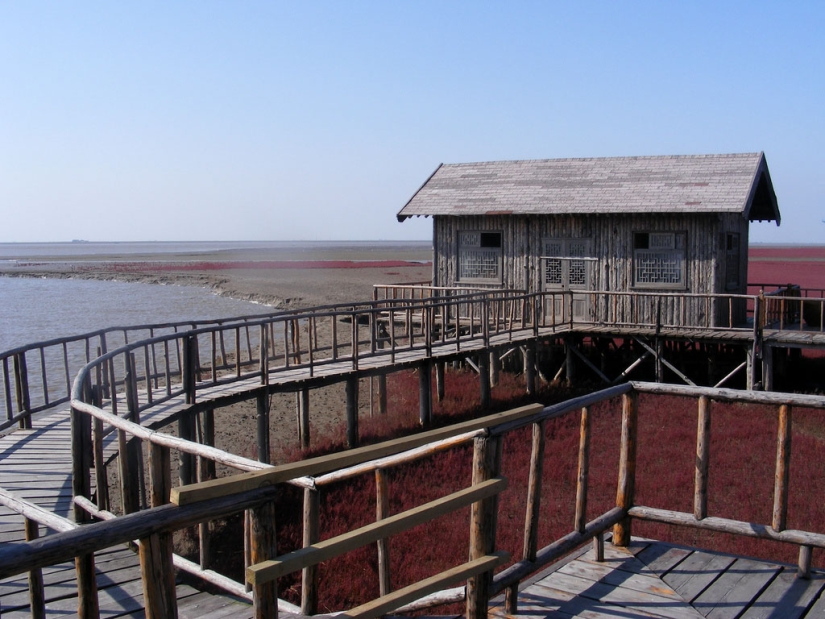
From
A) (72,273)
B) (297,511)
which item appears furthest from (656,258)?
(72,273)

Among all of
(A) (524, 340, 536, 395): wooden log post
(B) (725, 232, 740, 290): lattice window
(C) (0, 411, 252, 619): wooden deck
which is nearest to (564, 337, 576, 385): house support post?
(A) (524, 340, 536, 395): wooden log post

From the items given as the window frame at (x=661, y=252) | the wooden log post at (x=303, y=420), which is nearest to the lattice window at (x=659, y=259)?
the window frame at (x=661, y=252)

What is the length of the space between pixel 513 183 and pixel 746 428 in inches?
384

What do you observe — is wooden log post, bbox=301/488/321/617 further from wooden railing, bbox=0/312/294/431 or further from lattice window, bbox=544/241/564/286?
lattice window, bbox=544/241/564/286

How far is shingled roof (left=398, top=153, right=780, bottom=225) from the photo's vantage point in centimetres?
1872

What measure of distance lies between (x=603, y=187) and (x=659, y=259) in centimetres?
238

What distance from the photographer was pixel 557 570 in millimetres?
5812

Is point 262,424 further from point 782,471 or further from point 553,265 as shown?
point 553,265

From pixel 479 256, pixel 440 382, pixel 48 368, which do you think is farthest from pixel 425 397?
pixel 48 368

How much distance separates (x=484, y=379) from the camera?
1762 cm

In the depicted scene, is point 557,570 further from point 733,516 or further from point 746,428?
point 746,428

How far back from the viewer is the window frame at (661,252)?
18922 mm

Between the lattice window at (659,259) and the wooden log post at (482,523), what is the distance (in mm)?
15612

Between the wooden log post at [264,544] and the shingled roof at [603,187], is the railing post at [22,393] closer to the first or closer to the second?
the wooden log post at [264,544]
